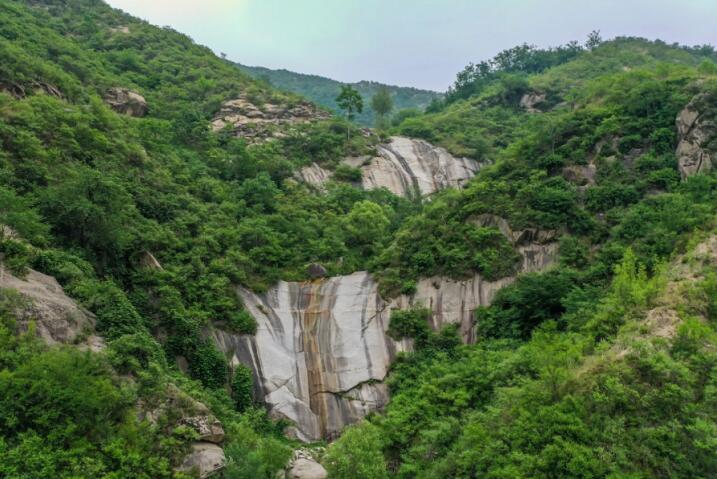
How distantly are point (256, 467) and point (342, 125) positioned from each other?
4038 cm

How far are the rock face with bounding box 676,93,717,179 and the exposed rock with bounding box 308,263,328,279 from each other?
22.3 meters

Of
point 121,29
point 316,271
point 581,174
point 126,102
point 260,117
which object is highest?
point 121,29

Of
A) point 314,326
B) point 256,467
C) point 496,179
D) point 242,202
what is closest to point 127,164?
point 242,202

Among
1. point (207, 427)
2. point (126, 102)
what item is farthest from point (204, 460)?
point (126, 102)

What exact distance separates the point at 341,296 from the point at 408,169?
22813 millimetres

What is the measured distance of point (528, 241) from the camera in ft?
101

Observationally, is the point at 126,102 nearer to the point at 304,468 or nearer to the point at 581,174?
the point at 304,468

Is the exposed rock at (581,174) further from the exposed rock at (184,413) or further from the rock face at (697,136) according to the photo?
the exposed rock at (184,413)

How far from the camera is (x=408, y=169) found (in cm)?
5041

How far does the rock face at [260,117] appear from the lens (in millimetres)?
49281

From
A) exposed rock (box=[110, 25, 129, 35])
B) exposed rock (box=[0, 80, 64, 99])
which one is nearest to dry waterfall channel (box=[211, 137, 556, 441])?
exposed rock (box=[0, 80, 64, 99])

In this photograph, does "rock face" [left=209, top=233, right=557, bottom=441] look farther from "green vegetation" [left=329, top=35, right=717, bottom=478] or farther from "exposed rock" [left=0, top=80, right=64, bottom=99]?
"exposed rock" [left=0, top=80, right=64, bottom=99]

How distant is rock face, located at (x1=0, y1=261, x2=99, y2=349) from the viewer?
17523 mm

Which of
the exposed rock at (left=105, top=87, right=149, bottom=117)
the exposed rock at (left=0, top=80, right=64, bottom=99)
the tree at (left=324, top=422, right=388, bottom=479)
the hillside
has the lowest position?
the tree at (left=324, top=422, right=388, bottom=479)
